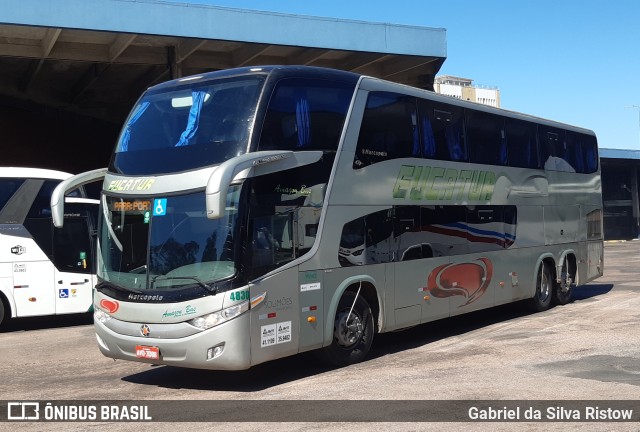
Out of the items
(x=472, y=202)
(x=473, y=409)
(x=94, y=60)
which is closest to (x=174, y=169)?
(x=473, y=409)

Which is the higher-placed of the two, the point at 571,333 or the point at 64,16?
the point at 64,16

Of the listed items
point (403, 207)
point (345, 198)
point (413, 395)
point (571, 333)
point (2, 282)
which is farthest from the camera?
point (2, 282)

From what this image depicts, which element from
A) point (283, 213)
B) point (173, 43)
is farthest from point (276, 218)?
point (173, 43)

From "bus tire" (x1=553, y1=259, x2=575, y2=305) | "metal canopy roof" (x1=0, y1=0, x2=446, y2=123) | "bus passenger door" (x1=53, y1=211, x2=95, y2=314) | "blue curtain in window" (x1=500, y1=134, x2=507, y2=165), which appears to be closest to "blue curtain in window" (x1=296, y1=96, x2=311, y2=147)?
"blue curtain in window" (x1=500, y1=134, x2=507, y2=165)

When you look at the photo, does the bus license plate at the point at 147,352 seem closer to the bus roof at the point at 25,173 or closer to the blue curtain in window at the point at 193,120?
the blue curtain in window at the point at 193,120

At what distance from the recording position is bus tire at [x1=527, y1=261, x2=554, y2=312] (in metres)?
16.1

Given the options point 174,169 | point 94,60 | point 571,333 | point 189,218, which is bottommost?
point 571,333

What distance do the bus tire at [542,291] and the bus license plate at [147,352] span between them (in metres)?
9.53

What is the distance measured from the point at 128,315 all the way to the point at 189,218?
1.44 meters

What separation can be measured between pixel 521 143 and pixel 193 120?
8.37 meters

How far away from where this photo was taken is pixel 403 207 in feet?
38.1

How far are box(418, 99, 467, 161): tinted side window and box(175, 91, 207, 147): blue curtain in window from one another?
4.08m

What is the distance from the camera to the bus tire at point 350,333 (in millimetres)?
10242

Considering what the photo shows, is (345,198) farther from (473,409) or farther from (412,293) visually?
(473,409)
